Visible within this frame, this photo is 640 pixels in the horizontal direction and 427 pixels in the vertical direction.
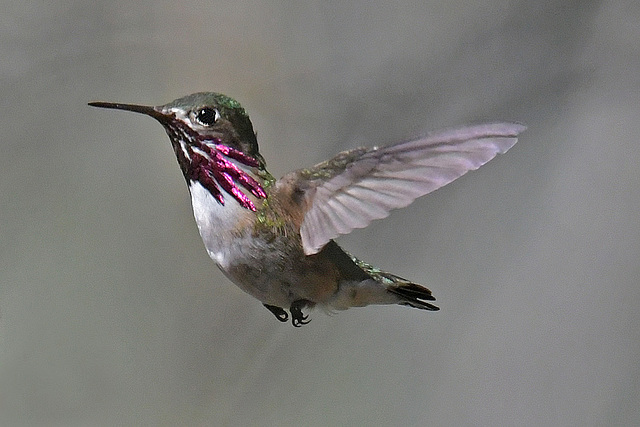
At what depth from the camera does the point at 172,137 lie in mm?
573

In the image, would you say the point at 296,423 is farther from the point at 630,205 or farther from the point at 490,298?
the point at 630,205

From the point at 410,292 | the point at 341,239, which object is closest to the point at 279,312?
the point at 410,292

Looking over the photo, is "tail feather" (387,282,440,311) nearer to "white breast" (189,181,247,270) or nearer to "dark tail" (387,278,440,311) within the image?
"dark tail" (387,278,440,311)

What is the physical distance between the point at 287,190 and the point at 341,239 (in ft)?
2.68

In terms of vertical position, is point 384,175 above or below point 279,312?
above

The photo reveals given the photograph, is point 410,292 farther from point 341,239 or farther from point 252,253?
point 341,239

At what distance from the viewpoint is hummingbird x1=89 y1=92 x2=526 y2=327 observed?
0.51m

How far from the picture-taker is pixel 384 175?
542 millimetres

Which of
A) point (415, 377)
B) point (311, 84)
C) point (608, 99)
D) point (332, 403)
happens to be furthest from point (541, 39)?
point (332, 403)

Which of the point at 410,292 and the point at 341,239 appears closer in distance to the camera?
the point at 410,292

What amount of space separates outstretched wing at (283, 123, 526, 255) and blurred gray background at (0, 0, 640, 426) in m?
0.82

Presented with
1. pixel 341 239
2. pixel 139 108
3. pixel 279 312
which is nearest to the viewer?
pixel 139 108

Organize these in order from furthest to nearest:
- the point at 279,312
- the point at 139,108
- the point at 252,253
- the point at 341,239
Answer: the point at 341,239
the point at 279,312
the point at 252,253
the point at 139,108

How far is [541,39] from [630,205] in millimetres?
363
